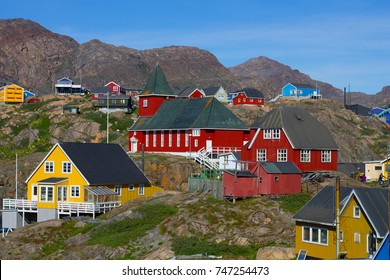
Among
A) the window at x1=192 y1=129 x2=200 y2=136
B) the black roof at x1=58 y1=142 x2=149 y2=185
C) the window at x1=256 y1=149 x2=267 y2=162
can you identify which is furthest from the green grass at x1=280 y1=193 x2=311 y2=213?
the window at x1=192 y1=129 x2=200 y2=136

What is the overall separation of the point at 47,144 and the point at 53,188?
49.0 m

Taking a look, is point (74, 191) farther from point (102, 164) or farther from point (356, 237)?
point (356, 237)

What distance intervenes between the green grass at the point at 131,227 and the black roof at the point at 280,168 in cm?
954

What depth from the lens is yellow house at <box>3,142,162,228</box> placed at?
196 ft

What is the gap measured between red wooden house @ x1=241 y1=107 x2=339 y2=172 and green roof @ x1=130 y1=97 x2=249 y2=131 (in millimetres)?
8447

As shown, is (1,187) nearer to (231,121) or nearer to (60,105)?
(231,121)

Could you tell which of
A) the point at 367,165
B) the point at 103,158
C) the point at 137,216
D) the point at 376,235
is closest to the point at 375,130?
the point at 367,165

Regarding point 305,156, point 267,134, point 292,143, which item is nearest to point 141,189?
point 267,134

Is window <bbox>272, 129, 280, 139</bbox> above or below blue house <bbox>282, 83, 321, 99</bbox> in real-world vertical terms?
below

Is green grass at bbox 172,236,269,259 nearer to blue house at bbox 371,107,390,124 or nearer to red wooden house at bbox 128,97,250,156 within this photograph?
red wooden house at bbox 128,97,250,156

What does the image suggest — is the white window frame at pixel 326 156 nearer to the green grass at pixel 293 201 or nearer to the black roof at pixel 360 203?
the green grass at pixel 293 201

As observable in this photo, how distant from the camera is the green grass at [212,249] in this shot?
143ft

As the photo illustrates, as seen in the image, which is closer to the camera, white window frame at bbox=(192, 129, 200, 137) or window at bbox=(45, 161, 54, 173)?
window at bbox=(45, 161, 54, 173)

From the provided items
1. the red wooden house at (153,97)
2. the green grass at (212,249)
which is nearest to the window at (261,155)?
the green grass at (212,249)
